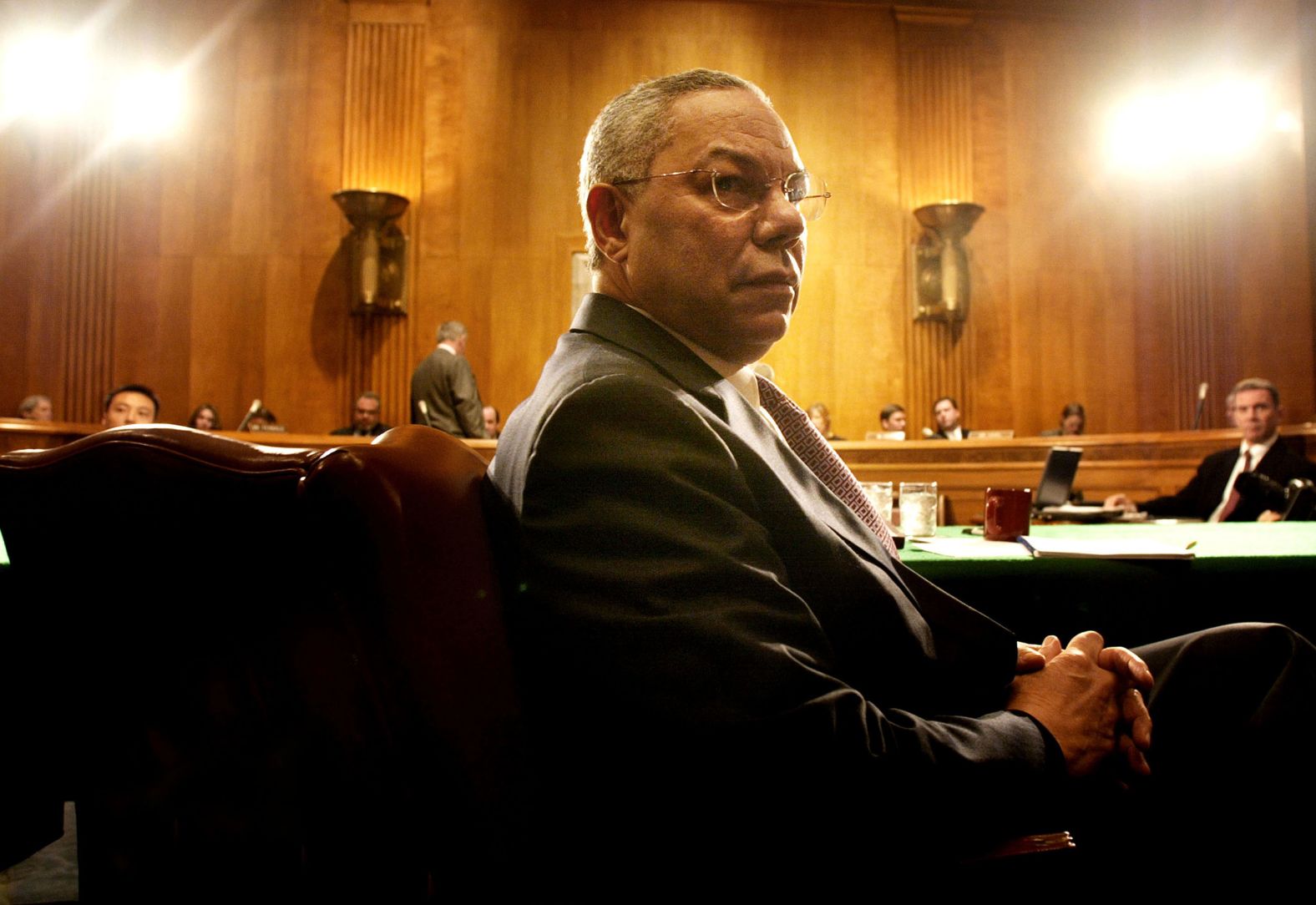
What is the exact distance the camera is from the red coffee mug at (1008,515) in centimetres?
185

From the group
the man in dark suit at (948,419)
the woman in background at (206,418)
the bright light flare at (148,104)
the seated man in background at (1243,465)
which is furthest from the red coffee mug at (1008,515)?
the bright light flare at (148,104)

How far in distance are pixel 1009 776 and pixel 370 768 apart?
1.93 feet

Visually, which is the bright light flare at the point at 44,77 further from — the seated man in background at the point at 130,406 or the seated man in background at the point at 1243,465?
the seated man in background at the point at 1243,465

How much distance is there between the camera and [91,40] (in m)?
6.91

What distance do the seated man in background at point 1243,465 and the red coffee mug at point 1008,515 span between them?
2.47 m

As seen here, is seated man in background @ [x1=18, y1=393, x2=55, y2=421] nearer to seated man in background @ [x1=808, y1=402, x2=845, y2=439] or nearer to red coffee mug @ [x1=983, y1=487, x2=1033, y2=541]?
seated man in background @ [x1=808, y1=402, x2=845, y2=439]

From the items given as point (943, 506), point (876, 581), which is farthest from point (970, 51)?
point (876, 581)

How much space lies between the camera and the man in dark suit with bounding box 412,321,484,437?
5.75 metres

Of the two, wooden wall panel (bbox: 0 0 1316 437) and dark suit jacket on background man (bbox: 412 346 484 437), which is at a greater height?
wooden wall panel (bbox: 0 0 1316 437)

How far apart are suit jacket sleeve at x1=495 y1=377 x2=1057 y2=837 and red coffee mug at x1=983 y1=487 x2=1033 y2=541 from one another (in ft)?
3.47

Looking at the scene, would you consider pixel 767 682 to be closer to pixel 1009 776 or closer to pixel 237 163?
pixel 1009 776

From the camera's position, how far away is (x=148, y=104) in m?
7.01

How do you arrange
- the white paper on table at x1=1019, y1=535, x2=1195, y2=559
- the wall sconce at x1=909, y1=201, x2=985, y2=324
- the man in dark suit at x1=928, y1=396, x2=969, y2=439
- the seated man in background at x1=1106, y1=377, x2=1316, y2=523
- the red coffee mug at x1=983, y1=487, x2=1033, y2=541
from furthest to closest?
1. the wall sconce at x1=909, y1=201, x2=985, y2=324
2. the man in dark suit at x1=928, y1=396, x2=969, y2=439
3. the seated man in background at x1=1106, y1=377, x2=1316, y2=523
4. the red coffee mug at x1=983, y1=487, x2=1033, y2=541
5. the white paper on table at x1=1019, y1=535, x2=1195, y2=559

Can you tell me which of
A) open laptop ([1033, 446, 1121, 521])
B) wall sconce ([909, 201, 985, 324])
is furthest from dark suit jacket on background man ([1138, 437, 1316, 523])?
wall sconce ([909, 201, 985, 324])
